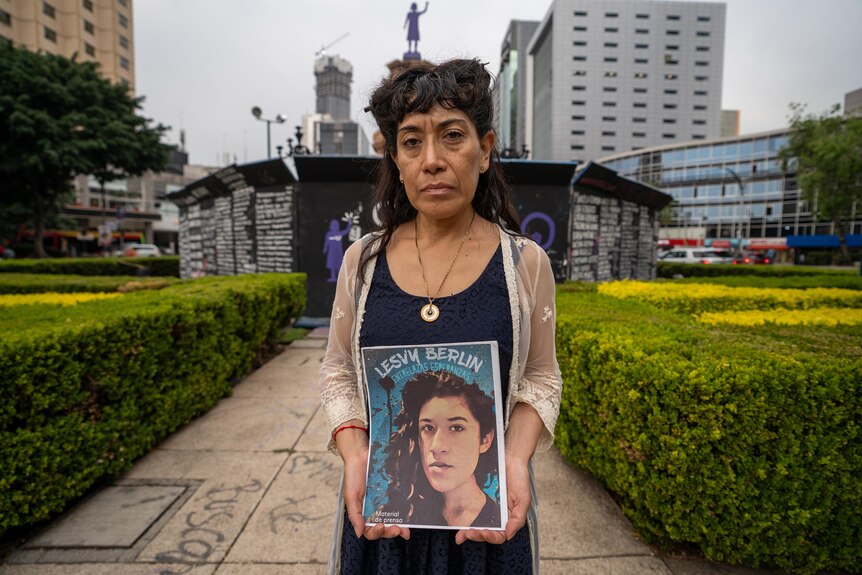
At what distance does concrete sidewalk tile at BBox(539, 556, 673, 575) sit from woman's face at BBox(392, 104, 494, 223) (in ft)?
7.94

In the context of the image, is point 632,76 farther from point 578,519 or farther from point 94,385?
point 94,385

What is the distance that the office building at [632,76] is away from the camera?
8419cm

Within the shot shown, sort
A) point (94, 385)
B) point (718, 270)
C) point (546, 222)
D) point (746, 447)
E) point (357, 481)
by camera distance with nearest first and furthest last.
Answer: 1. point (357, 481)
2. point (746, 447)
3. point (94, 385)
4. point (546, 222)
5. point (718, 270)

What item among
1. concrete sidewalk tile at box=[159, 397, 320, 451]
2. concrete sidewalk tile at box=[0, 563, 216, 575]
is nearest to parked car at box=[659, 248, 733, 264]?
concrete sidewalk tile at box=[159, 397, 320, 451]

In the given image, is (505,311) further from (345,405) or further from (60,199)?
(60,199)

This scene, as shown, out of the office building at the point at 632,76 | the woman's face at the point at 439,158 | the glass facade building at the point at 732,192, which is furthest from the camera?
the office building at the point at 632,76

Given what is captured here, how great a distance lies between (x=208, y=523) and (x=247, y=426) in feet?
5.82

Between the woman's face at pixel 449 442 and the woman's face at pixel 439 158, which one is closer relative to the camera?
the woman's face at pixel 449 442

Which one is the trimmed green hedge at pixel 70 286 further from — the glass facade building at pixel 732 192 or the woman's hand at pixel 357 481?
the glass facade building at pixel 732 192

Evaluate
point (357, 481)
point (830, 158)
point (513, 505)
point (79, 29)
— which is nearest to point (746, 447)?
point (513, 505)

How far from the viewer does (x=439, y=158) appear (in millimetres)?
1280

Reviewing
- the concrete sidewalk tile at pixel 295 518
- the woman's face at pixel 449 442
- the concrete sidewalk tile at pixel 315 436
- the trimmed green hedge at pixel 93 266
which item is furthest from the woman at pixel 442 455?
the trimmed green hedge at pixel 93 266

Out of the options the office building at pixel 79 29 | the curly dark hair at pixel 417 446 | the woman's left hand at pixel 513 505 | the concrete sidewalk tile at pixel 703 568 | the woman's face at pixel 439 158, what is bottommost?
the concrete sidewalk tile at pixel 703 568

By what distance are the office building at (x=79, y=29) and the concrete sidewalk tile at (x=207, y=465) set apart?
44698 millimetres
